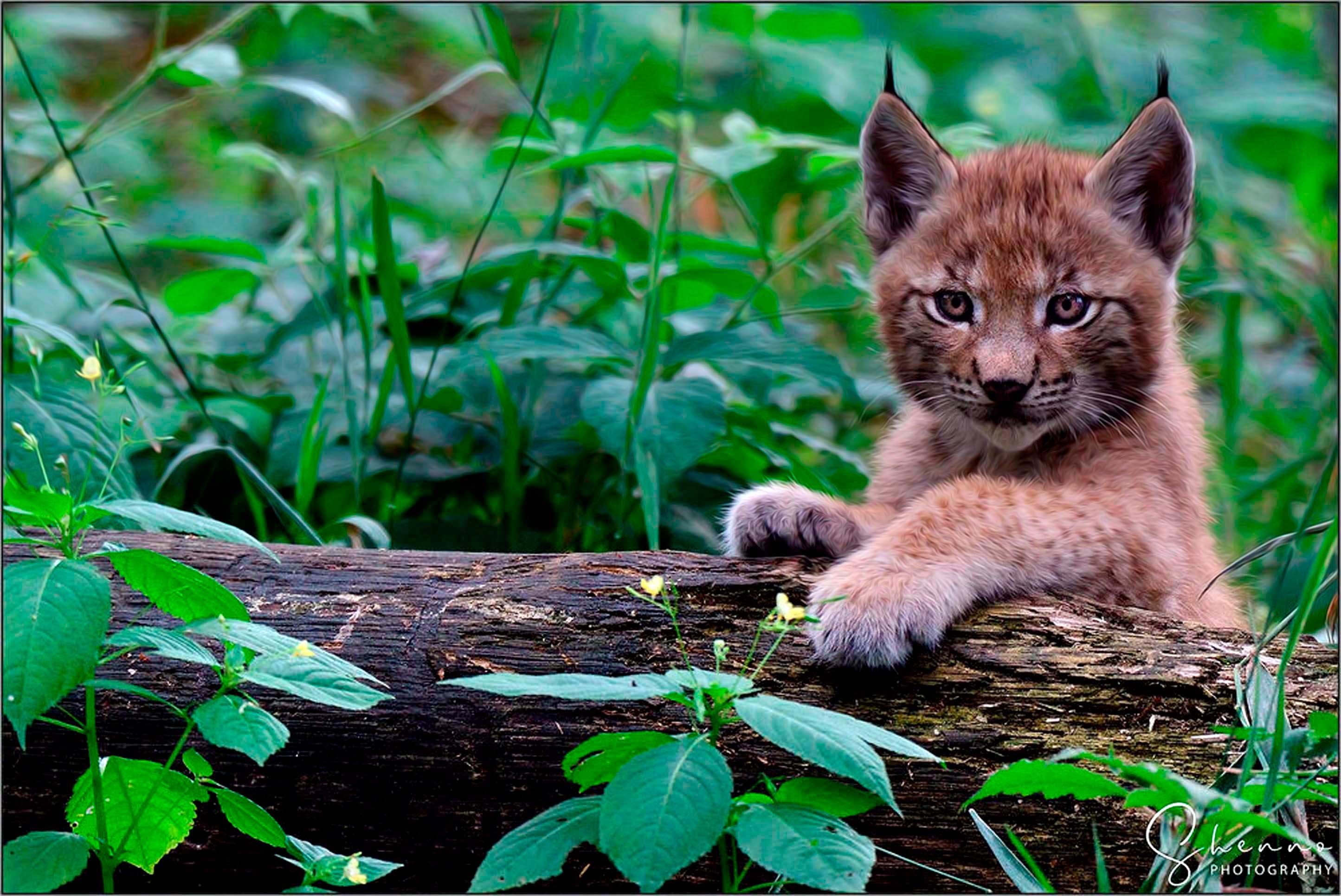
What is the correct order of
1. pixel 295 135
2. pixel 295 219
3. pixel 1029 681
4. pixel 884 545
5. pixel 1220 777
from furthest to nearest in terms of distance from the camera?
pixel 295 135 < pixel 295 219 < pixel 884 545 < pixel 1029 681 < pixel 1220 777

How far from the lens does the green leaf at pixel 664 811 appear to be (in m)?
1.75

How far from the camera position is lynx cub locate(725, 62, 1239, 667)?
306 centimetres

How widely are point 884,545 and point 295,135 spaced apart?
7.30 meters

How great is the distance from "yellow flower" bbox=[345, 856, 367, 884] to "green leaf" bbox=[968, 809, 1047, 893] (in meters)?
1.01

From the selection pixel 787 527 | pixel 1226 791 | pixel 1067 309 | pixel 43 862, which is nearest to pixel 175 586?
pixel 43 862

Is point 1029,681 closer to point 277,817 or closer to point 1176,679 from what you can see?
point 1176,679

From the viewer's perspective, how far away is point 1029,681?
96.6 inches

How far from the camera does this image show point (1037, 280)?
3338mm

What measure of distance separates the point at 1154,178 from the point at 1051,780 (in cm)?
223

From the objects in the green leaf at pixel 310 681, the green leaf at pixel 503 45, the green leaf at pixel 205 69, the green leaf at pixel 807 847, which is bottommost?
the green leaf at pixel 807 847

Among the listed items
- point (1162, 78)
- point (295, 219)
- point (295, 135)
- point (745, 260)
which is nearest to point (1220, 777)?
point (1162, 78)

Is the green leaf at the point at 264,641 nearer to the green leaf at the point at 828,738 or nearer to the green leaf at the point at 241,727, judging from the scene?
the green leaf at the point at 241,727

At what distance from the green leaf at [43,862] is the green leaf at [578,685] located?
0.66 meters

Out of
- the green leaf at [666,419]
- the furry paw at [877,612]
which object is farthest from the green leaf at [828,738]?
the green leaf at [666,419]
